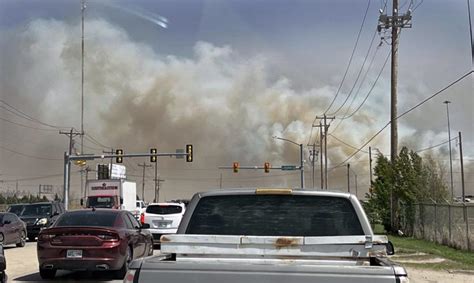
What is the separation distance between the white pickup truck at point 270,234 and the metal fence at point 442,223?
701 inches

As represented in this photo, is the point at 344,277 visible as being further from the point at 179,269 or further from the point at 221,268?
the point at 179,269

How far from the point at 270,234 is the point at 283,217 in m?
0.23

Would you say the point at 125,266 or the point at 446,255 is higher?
the point at 125,266

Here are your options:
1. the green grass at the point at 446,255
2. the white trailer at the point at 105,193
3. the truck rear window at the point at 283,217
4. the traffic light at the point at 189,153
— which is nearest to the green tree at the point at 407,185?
the green grass at the point at 446,255

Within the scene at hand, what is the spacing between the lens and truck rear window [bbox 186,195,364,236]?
644 centimetres

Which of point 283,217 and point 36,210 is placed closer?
point 283,217

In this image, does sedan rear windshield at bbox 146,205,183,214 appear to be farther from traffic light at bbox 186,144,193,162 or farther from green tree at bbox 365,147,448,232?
traffic light at bbox 186,144,193,162

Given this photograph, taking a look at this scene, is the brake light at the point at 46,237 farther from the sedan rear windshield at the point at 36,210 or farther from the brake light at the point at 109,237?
the sedan rear windshield at the point at 36,210

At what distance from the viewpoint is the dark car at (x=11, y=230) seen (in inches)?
843

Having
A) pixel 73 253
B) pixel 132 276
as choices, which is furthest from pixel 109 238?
pixel 132 276

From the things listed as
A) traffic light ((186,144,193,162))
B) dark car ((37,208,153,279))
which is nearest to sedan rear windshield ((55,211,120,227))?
dark car ((37,208,153,279))

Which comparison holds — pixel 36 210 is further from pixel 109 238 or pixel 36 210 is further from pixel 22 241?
pixel 109 238

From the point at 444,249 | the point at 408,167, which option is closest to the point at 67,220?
the point at 444,249

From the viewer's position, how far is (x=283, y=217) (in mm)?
6473
